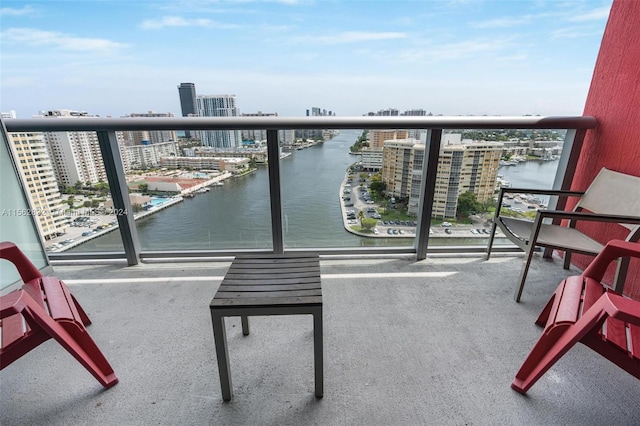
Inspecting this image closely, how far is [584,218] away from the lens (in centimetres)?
166

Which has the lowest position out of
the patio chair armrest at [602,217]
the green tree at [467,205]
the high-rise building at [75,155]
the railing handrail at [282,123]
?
the green tree at [467,205]

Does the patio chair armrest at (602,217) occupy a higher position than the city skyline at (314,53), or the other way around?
the city skyline at (314,53)

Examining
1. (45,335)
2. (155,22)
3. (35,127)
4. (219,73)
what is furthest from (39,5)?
(45,335)

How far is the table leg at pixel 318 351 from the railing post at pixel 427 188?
1662 millimetres

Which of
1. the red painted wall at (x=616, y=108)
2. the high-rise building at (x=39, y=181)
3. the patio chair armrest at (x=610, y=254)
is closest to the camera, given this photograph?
the patio chair armrest at (x=610, y=254)

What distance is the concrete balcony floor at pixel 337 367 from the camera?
120cm

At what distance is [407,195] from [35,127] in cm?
300

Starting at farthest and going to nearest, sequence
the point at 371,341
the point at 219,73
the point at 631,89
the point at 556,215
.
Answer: the point at 219,73
the point at 631,89
the point at 556,215
the point at 371,341

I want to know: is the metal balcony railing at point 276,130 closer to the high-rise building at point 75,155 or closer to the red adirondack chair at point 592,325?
the high-rise building at point 75,155

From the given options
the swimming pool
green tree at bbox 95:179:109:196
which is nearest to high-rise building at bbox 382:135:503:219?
the swimming pool

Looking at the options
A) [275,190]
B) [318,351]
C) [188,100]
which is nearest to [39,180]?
[188,100]

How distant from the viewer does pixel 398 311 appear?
1.87 m

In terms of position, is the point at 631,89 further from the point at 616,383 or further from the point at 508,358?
the point at 508,358

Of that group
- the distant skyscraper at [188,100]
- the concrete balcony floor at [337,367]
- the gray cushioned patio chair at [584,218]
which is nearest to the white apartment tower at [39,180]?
the concrete balcony floor at [337,367]
